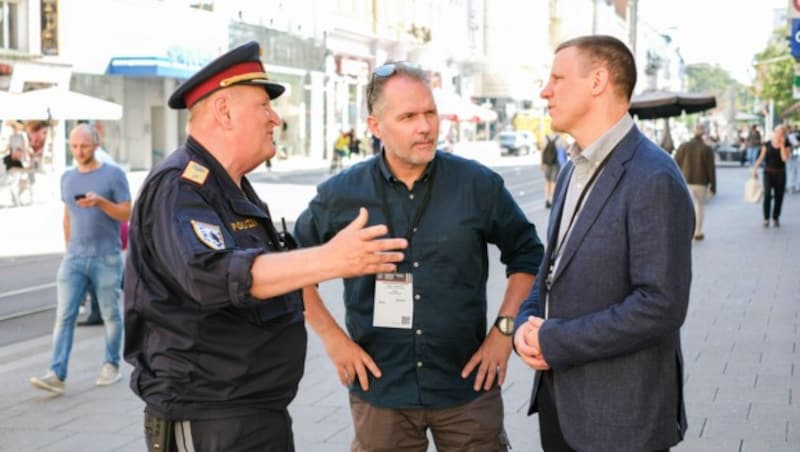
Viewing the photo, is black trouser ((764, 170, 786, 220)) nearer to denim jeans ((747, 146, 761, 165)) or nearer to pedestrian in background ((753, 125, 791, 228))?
pedestrian in background ((753, 125, 791, 228))

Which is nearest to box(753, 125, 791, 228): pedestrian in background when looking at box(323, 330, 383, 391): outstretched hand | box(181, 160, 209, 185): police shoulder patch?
box(323, 330, 383, 391): outstretched hand

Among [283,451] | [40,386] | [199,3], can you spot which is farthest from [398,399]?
[199,3]

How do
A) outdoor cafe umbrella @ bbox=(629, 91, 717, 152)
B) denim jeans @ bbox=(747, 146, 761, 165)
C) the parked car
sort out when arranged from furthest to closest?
the parked car → denim jeans @ bbox=(747, 146, 761, 165) → outdoor cafe umbrella @ bbox=(629, 91, 717, 152)

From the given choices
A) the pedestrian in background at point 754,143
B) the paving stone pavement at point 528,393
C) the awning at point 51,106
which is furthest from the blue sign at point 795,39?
the pedestrian in background at point 754,143

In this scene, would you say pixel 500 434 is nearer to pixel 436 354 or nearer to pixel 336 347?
pixel 436 354

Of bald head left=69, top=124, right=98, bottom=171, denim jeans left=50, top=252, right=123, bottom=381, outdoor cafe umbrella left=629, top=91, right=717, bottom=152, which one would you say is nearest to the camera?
denim jeans left=50, top=252, right=123, bottom=381

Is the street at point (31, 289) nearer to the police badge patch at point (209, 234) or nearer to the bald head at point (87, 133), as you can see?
the bald head at point (87, 133)

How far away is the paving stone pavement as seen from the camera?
6773mm

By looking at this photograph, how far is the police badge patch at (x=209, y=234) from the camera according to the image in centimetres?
296

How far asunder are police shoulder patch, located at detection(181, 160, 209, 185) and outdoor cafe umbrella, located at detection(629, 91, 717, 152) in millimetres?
20221

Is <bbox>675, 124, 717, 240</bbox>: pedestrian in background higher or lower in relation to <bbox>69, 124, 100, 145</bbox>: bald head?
lower

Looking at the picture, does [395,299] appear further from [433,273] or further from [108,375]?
[108,375]

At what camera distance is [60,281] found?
27.8ft

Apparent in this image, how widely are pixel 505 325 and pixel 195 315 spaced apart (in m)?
1.29
